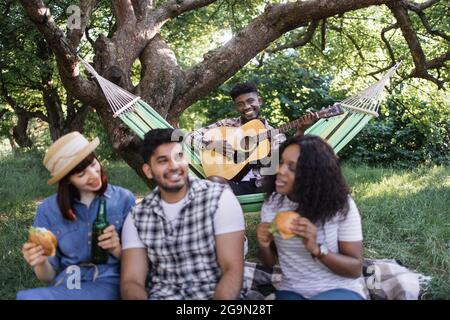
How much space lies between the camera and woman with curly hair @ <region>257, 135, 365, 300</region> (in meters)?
1.93

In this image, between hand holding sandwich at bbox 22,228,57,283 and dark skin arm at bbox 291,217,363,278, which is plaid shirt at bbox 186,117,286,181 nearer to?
dark skin arm at bbox 291,217,363,278

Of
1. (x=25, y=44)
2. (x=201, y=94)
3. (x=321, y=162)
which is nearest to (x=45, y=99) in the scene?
(x=25, y=44)

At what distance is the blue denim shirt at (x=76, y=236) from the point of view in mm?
2111

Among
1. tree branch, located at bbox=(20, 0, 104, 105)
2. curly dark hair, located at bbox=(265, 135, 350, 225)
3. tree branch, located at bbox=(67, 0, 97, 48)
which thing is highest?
tree branch, located at bbox=(67, 0, 97, 48)

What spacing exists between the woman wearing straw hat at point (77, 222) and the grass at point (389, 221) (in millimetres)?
993

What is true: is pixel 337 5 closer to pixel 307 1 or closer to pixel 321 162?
pixel 307 1

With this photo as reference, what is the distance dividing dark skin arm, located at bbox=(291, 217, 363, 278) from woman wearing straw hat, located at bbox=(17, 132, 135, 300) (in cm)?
79

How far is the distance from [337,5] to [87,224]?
2.90 meters

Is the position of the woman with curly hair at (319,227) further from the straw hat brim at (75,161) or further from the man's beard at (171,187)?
the straw hat brim at (75,161)

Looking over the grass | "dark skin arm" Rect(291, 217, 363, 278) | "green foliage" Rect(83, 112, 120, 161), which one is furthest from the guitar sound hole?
"green foliage" Rect(83, 112, 120, 161)

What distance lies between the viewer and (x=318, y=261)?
1961 millimetres

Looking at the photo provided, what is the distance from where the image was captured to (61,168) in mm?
2082

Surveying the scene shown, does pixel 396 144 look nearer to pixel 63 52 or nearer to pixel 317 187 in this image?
pixel 63 52

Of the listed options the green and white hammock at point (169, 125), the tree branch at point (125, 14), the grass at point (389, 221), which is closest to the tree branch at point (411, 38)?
the grass at point (389, 221)
